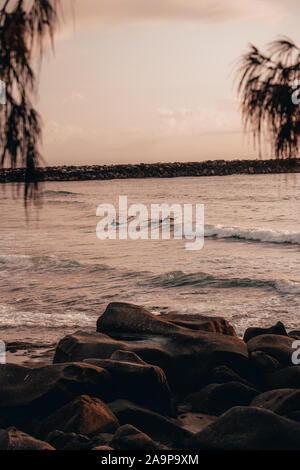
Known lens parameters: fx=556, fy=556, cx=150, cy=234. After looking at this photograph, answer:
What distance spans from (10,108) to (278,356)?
5019 mm

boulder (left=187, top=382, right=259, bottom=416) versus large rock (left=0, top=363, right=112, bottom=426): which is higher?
large rock (left=0, top=363, right=112, bottom=426)

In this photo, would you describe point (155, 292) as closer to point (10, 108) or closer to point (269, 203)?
point (10, 108)

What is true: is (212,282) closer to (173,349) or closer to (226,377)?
(173,349)

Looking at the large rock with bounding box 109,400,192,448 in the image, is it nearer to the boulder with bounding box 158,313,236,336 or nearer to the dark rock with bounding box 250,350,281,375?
the dark rock with bounding box 250,350,281,375

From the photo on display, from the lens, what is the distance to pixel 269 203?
4272cm

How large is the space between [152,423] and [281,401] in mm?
1303

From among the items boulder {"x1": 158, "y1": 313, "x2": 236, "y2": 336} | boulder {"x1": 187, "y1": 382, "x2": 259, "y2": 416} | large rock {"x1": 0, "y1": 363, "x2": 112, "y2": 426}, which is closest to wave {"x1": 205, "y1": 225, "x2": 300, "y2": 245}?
boulder {"x1": 158, "y1": 313, "x2": 236, "y2": 336}

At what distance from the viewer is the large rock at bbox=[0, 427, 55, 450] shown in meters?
4.74

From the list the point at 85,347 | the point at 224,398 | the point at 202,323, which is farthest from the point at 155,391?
the point at 202,323

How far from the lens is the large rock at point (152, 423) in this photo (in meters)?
5.34

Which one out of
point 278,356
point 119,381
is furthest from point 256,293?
point 119,381

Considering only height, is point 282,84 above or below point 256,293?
above

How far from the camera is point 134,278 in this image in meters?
15.1

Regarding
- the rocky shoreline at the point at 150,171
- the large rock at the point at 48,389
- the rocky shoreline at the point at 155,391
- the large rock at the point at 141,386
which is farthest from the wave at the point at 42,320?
the rocky shoreline at the point at 150,171
